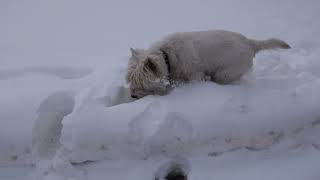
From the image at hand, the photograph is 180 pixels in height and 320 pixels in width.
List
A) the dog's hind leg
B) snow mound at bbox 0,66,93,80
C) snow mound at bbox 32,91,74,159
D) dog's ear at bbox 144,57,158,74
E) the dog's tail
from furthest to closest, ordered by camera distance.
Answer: snow mound at bbox 0,66,93,80
the dog's tail
the dog's hind leg
dog's ear at bbox 144,57,158,74
snow mound at bbox 32,91,74,159

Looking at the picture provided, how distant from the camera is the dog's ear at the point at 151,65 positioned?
135 inches

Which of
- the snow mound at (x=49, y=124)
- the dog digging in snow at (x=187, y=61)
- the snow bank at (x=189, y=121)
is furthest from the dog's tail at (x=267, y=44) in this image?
the snow mound at (x=49, y=124)

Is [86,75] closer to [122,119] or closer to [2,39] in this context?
[122,119]

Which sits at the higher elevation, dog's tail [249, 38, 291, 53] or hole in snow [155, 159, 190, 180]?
dog's tail [249, 38, 291, 53]

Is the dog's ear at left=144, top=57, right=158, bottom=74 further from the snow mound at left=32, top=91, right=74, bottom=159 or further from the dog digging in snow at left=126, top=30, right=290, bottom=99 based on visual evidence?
the snow mound at left=32, top=91, right=74, bottom=159

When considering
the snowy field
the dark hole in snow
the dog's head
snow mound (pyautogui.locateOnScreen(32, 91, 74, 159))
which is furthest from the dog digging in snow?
the dark hole in snow

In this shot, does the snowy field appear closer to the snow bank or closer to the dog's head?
the snow bank

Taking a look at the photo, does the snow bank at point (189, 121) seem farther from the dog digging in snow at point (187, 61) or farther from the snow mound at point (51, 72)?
the snow mound at point (51, 72)

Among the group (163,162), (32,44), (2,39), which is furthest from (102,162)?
(2,39)

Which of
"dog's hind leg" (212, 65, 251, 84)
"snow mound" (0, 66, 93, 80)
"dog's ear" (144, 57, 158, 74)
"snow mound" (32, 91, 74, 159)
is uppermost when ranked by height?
"dog's ear" (144, 57, 158, 74)

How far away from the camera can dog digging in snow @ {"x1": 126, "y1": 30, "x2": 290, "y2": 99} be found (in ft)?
11.4

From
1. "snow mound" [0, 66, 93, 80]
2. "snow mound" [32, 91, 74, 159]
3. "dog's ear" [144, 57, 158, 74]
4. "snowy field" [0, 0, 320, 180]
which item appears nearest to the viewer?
"snowy field" [0, 0, 320, 180]

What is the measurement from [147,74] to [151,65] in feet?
0.31

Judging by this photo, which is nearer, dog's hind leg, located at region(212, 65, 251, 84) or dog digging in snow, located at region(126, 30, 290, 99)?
dog digging in snow, located at region(126, 30, 290, 99)
